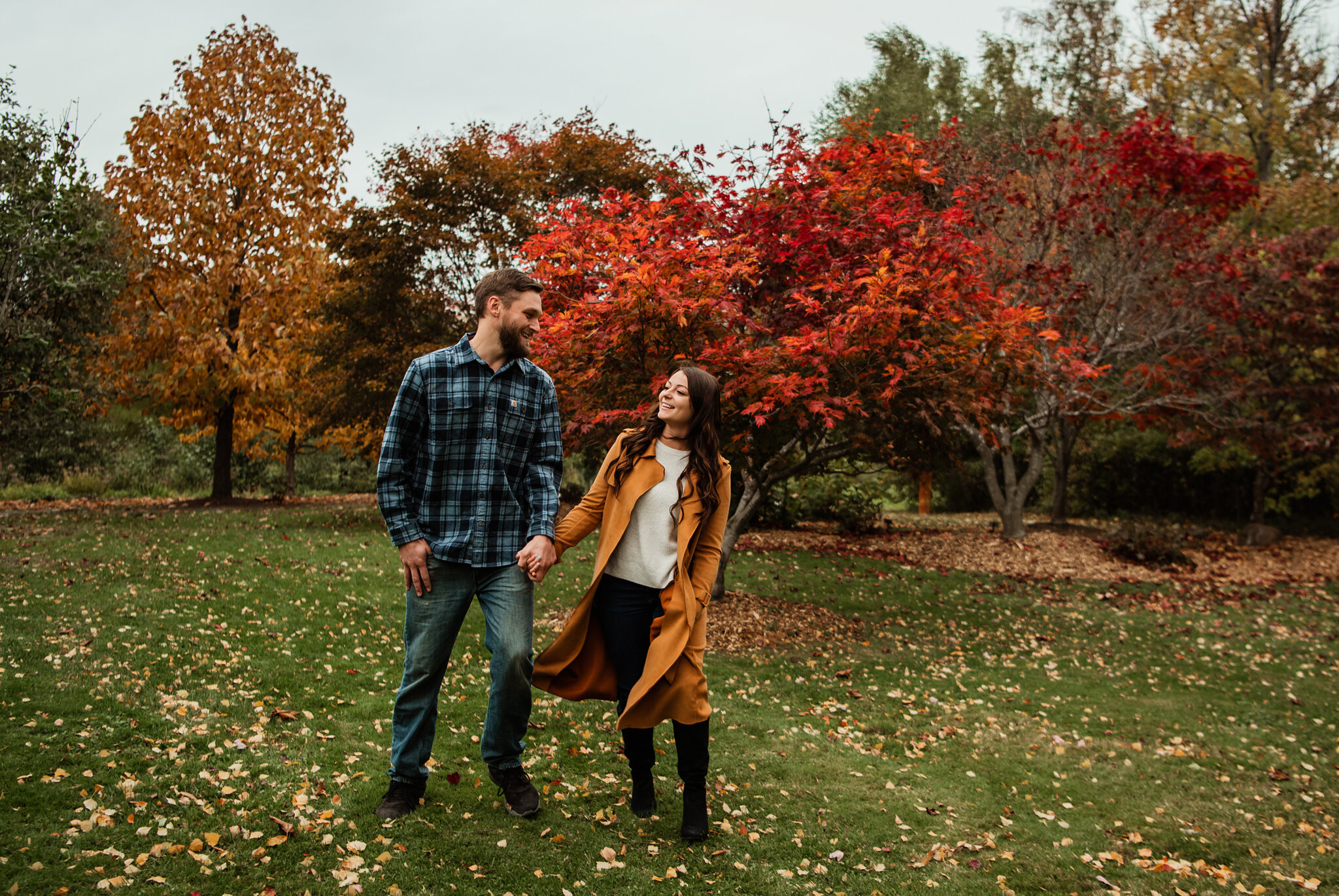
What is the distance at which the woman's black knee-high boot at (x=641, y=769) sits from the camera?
11.8 ft

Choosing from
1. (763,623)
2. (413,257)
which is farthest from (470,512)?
(413,257)

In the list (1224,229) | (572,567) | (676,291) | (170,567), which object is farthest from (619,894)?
(1224,229)

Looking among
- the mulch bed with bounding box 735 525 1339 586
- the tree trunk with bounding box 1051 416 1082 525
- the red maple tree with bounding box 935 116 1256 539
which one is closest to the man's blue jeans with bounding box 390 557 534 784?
the mulch bed with bounding box 735 525 1339 586

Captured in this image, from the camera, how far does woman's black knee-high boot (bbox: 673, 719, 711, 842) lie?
3424 mm

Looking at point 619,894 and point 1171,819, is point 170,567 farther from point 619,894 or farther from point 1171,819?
point 1171,819

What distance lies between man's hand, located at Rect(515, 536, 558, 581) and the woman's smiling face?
0.70m

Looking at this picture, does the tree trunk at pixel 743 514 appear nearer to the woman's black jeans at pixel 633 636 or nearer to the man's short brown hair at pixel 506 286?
the woman's black jeans at pixel 633 636

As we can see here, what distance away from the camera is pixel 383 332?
564 inches

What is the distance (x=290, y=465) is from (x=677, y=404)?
19.2 metres

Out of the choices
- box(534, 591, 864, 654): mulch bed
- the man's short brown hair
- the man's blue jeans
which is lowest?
box(534, 591, 864, 654): mulch bed

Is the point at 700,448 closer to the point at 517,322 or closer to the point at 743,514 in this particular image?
the point at 517,322

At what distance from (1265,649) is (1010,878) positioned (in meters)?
6.72

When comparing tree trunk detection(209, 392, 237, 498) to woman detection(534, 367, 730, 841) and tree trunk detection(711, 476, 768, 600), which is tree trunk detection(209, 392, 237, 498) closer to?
tree trunk detection(711, 476, 768, 600)

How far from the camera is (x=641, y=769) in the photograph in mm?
3725
